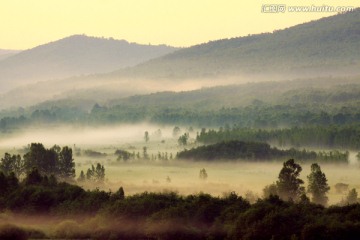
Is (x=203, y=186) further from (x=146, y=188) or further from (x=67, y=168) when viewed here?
(x=67, y=168)

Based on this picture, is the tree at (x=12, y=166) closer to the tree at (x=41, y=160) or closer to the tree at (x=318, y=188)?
the tree at (x=41, y=160)

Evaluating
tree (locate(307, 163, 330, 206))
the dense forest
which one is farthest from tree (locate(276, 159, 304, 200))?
the dense forest

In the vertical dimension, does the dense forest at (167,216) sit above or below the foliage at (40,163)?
below

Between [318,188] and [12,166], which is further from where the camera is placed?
[12,166]

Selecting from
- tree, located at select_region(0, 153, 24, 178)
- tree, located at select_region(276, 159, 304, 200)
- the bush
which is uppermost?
tree, located at select_region(0, 153, 24, 178)

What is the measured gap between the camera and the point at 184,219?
Result: 11525 cm

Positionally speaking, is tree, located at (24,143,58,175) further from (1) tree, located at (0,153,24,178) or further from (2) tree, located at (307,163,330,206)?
(2) tree, located at (307,163,330,206)

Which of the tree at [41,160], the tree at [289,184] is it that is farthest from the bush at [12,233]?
the tree at [41,160]

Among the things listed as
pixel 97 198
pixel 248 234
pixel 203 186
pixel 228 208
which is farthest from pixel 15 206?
pixel 203 186

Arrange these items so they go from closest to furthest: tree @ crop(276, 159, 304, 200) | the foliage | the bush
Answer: the bush → tree @ crop(276, 159, 304, 200) → the foliage

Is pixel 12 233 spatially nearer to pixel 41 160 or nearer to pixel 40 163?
pixel 40 163

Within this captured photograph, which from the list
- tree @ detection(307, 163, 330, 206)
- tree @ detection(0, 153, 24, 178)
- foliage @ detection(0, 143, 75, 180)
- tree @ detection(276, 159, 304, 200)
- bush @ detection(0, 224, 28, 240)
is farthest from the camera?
foliage @ detection(0, 143, 75, 180)

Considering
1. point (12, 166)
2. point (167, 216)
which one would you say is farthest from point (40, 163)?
point (167, 216)

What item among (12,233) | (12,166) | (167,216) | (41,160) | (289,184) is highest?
(41,160)
